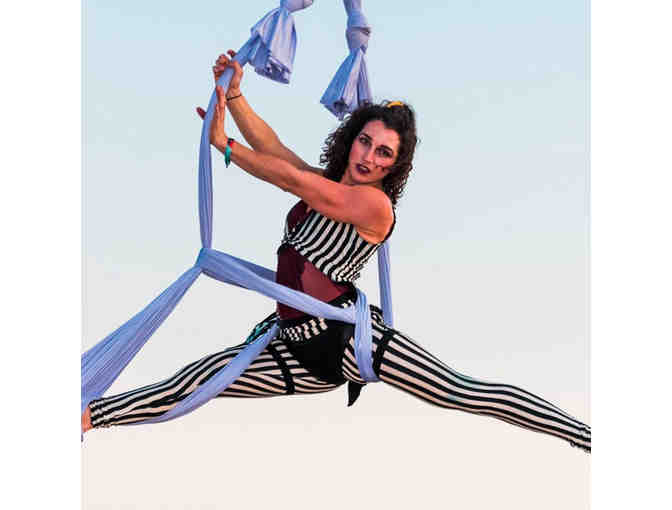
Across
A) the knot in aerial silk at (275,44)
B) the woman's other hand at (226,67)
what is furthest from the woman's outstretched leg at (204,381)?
the knot in aerial silk at (275,44)

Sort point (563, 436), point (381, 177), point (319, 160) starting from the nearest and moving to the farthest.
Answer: point (563, 436)
point (381, 177)
point (319, 160)

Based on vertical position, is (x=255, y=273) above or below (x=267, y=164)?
below

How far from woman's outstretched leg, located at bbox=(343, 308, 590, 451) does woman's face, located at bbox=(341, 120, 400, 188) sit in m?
0.71

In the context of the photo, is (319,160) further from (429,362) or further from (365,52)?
(429,362)

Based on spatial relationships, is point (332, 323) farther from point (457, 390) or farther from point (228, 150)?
point (228, 150)

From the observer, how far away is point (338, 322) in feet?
13.9

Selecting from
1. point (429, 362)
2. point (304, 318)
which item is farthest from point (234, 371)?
point (429, 362)

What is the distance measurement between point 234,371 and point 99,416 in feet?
2.05

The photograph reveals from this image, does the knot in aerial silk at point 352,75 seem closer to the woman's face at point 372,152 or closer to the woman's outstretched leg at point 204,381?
the woman's face at point 372,152

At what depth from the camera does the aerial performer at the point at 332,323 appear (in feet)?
13.6

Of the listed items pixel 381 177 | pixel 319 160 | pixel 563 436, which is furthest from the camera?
pixel 319 160

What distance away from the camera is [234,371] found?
4262mm

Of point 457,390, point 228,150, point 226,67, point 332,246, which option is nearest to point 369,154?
point 332,246

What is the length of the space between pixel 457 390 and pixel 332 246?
829 millimetres
